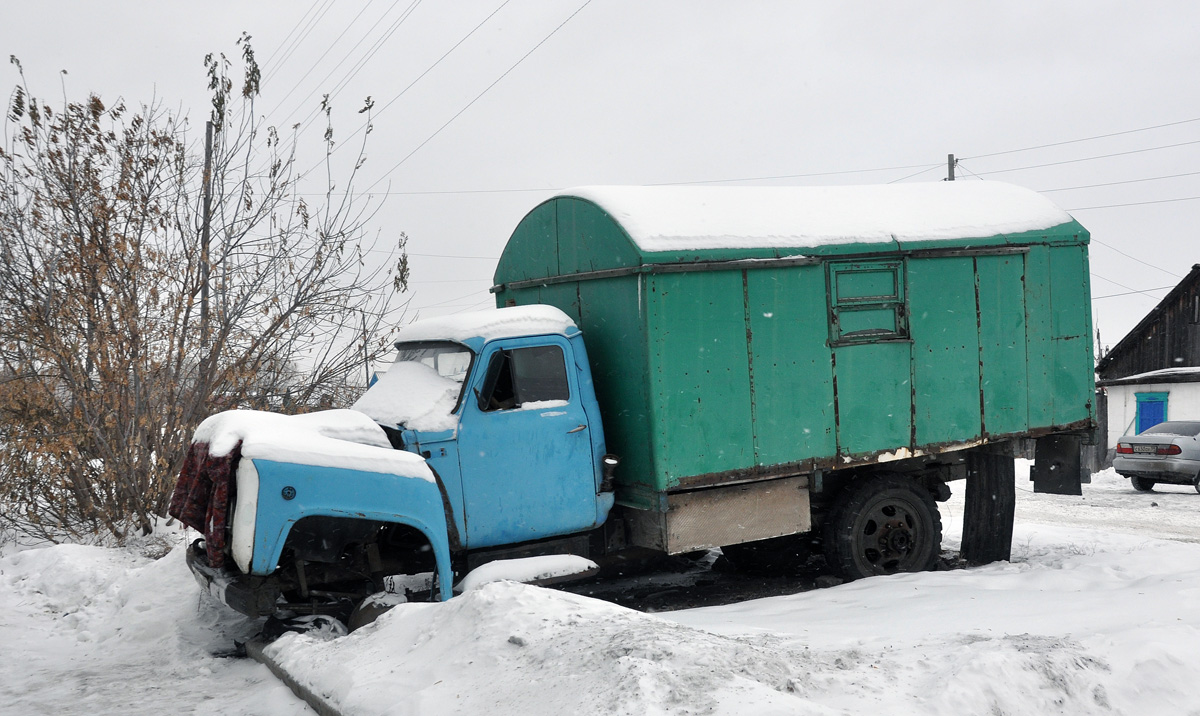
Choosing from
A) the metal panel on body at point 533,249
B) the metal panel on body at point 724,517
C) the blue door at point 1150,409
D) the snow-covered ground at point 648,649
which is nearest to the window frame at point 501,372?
the metal panel on body at point 724,517

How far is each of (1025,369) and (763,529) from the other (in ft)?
9.76

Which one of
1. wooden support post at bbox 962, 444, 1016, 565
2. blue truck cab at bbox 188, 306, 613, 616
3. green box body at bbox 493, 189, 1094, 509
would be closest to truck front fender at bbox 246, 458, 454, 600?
blue truck cab at bbox 188, 306, 613, 616

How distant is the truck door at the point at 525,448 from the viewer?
645cm

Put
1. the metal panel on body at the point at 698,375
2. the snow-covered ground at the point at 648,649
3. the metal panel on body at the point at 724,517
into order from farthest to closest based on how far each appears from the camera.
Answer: the metal panel on body at the point at 724,517 → the metal panel on body at the point at 698,375 → the snow-covered ground at the point at 648,649

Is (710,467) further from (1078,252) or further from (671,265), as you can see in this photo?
(1078,252)

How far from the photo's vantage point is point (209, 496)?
5.87m

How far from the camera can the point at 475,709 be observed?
3945 millimetres

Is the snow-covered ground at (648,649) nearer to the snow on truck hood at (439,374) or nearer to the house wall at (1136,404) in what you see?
the snow on truck hood at (439,374)

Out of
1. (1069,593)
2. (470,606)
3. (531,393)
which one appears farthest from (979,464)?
(470,606)

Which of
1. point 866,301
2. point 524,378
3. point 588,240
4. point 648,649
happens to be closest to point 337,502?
point 524,378

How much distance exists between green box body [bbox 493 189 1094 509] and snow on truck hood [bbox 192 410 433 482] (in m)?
1.92

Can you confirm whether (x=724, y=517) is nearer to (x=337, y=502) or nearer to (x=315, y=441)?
(x=337, y=502)

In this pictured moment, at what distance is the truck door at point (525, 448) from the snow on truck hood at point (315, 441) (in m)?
0.57

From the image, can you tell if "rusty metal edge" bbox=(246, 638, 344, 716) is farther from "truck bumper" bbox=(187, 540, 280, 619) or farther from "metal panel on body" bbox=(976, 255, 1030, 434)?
"metal panel on body" bbox=(976, 255, 1030, 434)
